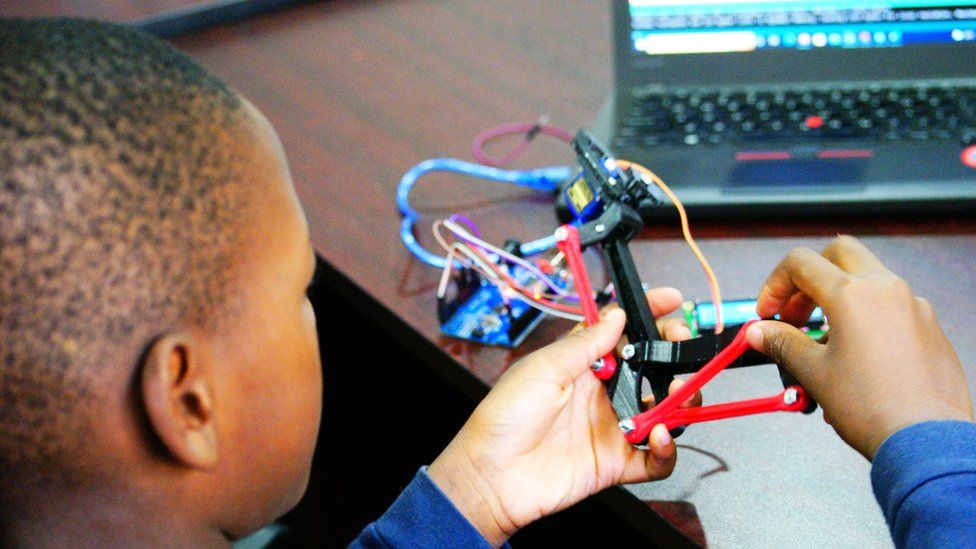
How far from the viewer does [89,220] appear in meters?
0.46

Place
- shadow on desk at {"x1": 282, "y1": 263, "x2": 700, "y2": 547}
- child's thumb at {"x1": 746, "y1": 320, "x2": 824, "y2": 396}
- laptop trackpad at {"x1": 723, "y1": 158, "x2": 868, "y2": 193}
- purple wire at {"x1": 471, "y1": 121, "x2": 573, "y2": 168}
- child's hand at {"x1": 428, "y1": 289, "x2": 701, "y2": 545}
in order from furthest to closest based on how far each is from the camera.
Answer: shadow on desk at {"x1": 282, "y1": 263, "x2": 700, "y2": 547} → purple wire at {"x1": 471, "y1": 121, "x2": 573, "y2": 168} → laptop trackpad at {"x1": 723, "y1": 158, "x2": 868, "y2": 193} → child's hand at {"x1": 428, "y1": 289, "x2": 701, "y2": 545} → child's thumb at {"x1": 746, "y1": 320, "x2": 824, "y2": 396}

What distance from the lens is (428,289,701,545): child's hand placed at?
69 centimetres

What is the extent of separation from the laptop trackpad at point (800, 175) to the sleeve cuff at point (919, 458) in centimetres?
36

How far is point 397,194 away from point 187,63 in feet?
1.31

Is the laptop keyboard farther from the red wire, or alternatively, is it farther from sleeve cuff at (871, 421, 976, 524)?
sleeve cuff at (871, 421, 976, 524)

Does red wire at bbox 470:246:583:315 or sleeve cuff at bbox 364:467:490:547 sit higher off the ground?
red wire at bbox 470:246:583:315

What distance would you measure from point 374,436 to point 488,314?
1.93 feet

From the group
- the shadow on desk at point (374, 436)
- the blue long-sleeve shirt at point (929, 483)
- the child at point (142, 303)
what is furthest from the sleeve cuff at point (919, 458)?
the shadow on desk at point (374, 436)

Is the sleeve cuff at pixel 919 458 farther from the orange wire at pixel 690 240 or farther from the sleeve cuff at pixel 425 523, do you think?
the sleeve cuff at pixel 425 523

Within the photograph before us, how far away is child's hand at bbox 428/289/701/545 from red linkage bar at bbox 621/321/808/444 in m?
0.03

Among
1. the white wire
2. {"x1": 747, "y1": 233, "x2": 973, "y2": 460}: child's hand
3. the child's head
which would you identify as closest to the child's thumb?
{"x1": 747, "y1": 233, "x2": 973, "y2": 460}: child's hand

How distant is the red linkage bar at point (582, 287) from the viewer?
0.71 meters

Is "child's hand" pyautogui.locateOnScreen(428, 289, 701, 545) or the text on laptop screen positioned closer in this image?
"child's hand" pyautogui.locateOnScreen(428, 289, 701, 545)

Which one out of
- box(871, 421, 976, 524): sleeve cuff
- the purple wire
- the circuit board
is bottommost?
the circuit board
